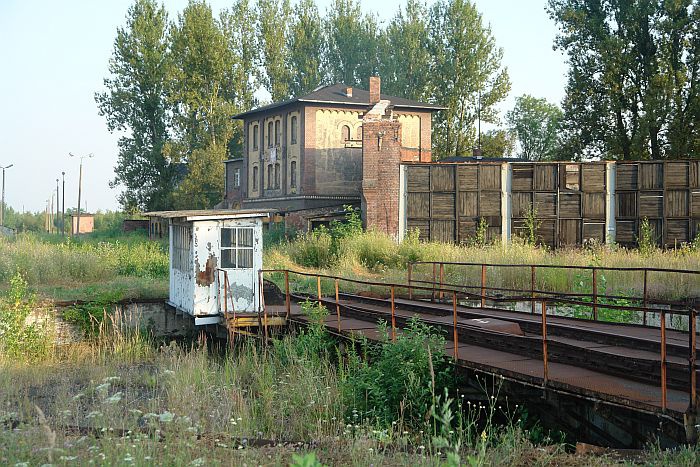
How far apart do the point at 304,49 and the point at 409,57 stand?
8.50 m

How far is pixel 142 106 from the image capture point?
54.9m

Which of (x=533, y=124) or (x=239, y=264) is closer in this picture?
(x=239, y=264)

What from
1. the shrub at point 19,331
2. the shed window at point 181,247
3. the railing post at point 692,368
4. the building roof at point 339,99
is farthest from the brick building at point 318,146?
the railing post at point 692,368

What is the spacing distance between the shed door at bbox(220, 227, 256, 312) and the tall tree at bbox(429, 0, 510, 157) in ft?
141

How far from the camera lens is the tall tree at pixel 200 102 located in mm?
53375

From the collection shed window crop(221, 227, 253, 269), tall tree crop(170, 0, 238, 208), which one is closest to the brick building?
tall tree crop(170, 0, 238, 208)

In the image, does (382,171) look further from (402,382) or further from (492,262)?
(402,382)

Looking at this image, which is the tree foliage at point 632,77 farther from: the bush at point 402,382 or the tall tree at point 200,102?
the bush at point 402,382

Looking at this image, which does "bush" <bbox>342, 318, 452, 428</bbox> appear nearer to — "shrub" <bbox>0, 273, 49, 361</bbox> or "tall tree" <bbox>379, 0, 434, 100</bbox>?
"shrub" <bbox>0, 273, 49, 361</bbox>

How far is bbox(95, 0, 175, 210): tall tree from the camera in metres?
54.2

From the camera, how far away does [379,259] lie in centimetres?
2812

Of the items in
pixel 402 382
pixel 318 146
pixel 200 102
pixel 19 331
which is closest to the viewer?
pixel 402 382

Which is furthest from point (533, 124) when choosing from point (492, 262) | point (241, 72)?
point (492, 262)

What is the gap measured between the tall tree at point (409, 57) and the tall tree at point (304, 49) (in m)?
5.35
